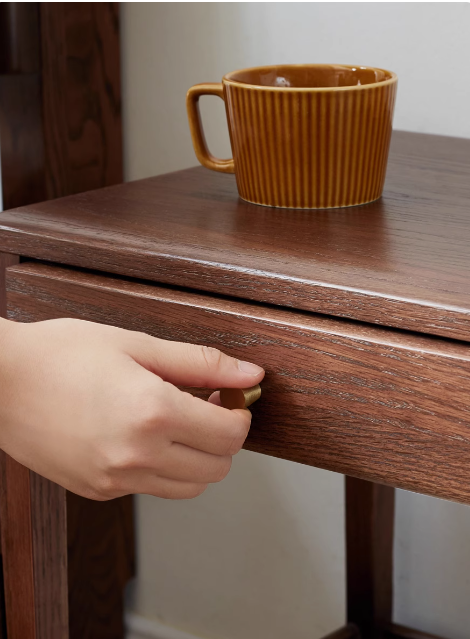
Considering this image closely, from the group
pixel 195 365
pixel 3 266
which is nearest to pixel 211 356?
pixel 195 365

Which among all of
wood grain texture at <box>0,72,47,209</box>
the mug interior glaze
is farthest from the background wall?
the mug interior glaze

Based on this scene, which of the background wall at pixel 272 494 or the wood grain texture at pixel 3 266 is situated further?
the background wall at pixel 272 494

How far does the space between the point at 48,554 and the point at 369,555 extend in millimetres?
432

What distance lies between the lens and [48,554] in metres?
0.52

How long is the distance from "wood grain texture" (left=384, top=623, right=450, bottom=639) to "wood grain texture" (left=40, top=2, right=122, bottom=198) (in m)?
0.60

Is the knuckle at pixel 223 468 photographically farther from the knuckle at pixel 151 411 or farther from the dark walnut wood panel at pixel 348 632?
the dark walnut wood panel at pixel 348 632

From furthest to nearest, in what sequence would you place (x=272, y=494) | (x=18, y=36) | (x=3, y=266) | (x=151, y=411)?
(x=272, y=494) < (x=18, y=36) < (x=3, y=266) < (x=151, y=411)

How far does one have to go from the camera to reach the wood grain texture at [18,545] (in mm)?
506

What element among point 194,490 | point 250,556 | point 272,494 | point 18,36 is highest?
point 18,36

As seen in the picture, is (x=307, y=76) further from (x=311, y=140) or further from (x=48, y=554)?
(x=48, y=554)

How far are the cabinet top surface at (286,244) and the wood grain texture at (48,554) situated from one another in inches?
6.3

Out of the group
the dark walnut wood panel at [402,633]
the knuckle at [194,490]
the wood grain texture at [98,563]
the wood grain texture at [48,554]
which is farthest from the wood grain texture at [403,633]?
the knuckle at [194,490]

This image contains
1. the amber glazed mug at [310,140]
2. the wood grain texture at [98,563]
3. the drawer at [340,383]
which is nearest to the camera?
the drawer at [340,383]

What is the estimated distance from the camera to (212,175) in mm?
604
